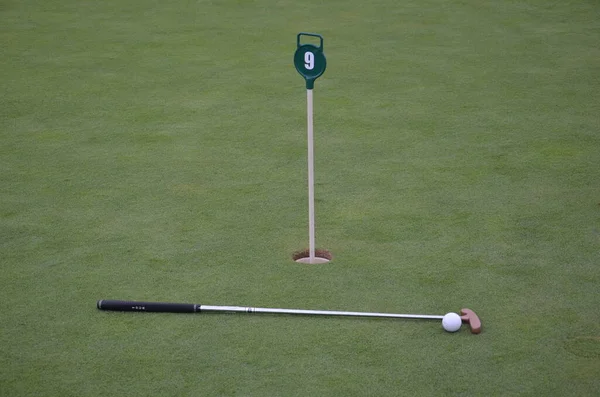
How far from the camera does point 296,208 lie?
565 centimetres

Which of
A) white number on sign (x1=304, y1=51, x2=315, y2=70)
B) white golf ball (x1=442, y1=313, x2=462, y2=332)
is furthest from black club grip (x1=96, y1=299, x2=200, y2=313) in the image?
white number on sign (x1=304, y1=51, x2=315, y2=70)

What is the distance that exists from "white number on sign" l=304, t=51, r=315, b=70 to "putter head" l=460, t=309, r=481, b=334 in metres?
1.53

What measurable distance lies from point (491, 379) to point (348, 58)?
19.0 feet

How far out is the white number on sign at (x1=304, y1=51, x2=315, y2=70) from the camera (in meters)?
4.46

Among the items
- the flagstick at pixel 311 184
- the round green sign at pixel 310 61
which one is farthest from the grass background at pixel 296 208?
the round green sign at pixel 310 61

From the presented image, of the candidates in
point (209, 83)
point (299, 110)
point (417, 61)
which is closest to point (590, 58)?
point (417, 61)

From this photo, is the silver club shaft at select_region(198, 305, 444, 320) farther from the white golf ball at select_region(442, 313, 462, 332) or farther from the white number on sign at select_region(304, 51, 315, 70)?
the white number on sign at select_region(304, 51, 315, 70)

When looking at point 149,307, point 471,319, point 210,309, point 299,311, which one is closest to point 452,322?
point 471,319

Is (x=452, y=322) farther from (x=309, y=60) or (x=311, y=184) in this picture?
(x=309, y=60)

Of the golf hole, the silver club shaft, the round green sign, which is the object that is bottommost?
the silver club shaft

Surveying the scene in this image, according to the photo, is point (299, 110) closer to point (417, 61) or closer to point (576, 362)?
point (417, 61)

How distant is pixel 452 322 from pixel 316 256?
117 centimetres

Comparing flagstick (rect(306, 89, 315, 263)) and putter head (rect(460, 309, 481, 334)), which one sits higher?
flagstick (rect(306, 89, 315, 263))

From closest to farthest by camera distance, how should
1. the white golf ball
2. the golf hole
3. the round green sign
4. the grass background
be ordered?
the grass background, the white golf ball, the round green sign, the golf hole
